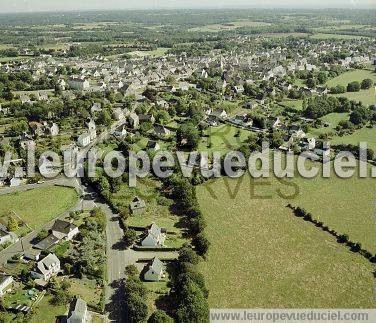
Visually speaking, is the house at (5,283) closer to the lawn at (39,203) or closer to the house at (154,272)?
the lawn at (39,203)

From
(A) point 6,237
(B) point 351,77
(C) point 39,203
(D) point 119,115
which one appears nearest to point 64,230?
(A) point 6,237

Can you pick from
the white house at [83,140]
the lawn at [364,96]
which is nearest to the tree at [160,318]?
the white house at [83,140]

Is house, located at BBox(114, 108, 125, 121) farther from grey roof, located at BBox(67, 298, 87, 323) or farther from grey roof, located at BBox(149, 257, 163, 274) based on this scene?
grey roof, located at BBox(67, 298, 87, 323)

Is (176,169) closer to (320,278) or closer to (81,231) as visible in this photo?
(81,231)

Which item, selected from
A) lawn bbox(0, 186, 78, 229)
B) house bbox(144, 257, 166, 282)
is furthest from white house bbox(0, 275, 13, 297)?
house bbox(144, 257, 166, 282)

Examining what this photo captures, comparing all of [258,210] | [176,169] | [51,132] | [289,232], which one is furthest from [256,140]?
[51,132]

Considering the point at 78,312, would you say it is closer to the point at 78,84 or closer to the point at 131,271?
the point at 131,271

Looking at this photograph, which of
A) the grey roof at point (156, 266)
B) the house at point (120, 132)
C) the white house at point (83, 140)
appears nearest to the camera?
the grey roof at point (156, 266)

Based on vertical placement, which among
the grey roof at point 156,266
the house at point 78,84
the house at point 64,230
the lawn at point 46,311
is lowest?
the lawn at point 46,311
